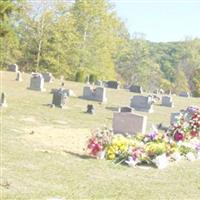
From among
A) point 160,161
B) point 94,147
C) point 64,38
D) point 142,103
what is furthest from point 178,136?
point 64,38

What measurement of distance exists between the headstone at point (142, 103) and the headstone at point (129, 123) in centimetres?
956

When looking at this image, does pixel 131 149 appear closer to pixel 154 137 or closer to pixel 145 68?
pixel 154 137

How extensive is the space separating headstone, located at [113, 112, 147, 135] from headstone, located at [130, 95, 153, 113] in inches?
376

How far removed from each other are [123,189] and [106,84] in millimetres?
32497

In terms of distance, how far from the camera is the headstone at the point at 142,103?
26.7 metres

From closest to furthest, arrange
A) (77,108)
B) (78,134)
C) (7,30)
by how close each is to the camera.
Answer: (78,134)
(77,108)
(7,30)

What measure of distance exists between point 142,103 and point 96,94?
11.6 feet

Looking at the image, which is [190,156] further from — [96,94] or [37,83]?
[37,83]

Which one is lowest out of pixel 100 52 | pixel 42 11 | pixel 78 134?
pixel 78 134

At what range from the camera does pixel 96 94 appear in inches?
1155

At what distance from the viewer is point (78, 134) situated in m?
16.8

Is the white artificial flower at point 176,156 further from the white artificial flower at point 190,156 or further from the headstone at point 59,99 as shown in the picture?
the headstone at point 59,99

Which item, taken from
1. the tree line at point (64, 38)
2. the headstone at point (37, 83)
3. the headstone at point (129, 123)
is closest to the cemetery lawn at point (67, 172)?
the headstone at point (129, 123)

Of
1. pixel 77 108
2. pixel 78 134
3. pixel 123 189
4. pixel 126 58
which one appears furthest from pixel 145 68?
pixel 123 189
